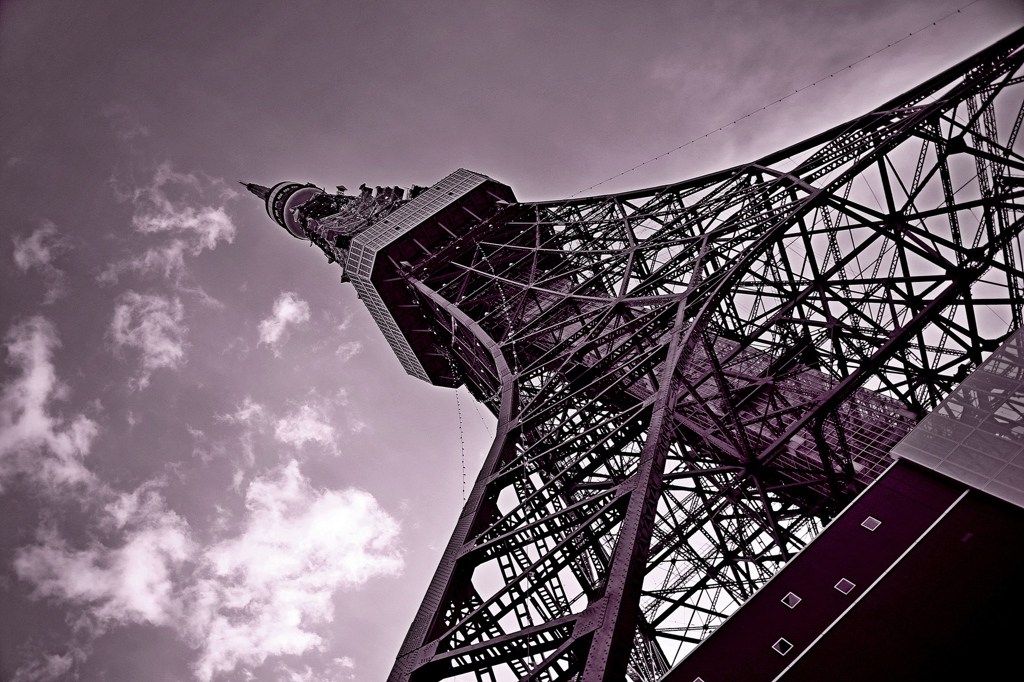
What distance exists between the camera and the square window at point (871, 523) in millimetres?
13320

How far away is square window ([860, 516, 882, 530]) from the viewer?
1332 cm

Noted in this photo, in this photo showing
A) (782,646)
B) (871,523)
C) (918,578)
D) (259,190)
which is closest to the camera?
(918,578)

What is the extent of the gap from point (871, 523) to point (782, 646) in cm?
312

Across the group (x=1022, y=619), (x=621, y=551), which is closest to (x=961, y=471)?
(x=1022, y=619)

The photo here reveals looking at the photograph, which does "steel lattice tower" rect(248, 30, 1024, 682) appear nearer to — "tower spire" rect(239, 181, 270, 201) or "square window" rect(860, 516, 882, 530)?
"square window" rect(860, 516, 882, 530)

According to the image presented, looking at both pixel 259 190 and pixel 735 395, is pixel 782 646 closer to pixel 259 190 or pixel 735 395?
pixel 735 395

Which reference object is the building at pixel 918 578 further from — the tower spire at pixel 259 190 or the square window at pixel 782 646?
the tower spire at pixel 259 190

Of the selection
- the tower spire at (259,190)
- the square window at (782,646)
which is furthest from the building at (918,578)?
the tower spire at (259,190)

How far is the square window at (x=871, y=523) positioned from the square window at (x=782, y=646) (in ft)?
9.45

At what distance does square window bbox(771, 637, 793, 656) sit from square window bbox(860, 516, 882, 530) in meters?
2.88

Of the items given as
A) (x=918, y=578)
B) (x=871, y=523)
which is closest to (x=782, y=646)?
(x=918, y=578)

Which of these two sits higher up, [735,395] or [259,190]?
[259,190]

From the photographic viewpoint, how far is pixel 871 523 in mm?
13406

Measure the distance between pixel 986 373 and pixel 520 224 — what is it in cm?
2510
